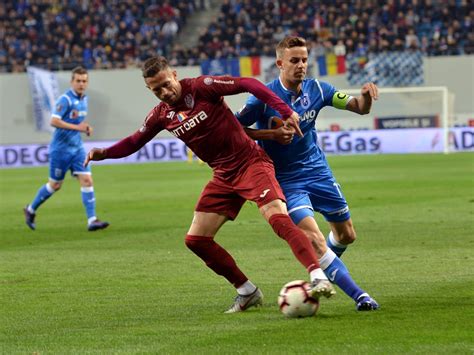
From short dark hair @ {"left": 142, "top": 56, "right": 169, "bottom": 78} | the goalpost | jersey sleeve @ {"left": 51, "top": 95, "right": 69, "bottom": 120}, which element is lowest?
the goalpost

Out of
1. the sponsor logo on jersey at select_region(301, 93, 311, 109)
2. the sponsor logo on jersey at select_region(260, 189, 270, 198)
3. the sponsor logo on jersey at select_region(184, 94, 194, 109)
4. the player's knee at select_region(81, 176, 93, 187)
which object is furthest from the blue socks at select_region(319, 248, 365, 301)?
the player's knee at select_region(81, 176, 93, 187)

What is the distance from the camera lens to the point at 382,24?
43219 millimetres

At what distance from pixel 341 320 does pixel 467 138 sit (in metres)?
29.8

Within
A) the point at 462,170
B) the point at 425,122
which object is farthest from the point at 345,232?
the point at 425,122

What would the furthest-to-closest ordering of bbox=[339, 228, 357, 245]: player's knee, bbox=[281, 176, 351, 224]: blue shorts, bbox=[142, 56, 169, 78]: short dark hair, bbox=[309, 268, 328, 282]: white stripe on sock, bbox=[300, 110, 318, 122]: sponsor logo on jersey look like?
bbox=[339, 228, 357, 245]: player's knee → bbox=[300, 110, 318, 122]: sponsor logo on jersey → bbox=[281, 176, 351, 224]: blue shorts → bbox=[142, 56, 169, 78]: short dark hair → bbox=[309, 268, 328, 282]: white stripe on sock

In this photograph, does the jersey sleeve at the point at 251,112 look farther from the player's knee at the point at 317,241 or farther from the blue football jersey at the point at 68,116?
the blue football jersey at the point at 68,116

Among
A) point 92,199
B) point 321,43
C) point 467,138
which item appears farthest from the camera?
point 321,43

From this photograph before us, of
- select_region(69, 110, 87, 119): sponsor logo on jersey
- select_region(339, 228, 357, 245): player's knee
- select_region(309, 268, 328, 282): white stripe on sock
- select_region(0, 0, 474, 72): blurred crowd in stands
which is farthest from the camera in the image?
select_region(0, 0, 474, 72): blurred crowd in stands

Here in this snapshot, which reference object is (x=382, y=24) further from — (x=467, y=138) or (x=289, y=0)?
(x=467, y=138)

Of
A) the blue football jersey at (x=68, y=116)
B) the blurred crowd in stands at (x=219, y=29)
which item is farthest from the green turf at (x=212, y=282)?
the blurred crowd in stands at (x=219, y=29)

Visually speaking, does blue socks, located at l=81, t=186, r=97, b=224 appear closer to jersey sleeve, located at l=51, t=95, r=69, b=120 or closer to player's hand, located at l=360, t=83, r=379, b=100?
jersey sleeve, located at l=51, t=95, r=69, b=120

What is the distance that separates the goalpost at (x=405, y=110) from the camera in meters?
39.7

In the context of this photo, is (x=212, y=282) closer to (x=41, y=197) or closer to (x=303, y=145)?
(x=303, y=145)

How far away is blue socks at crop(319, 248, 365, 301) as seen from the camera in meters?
7.64
